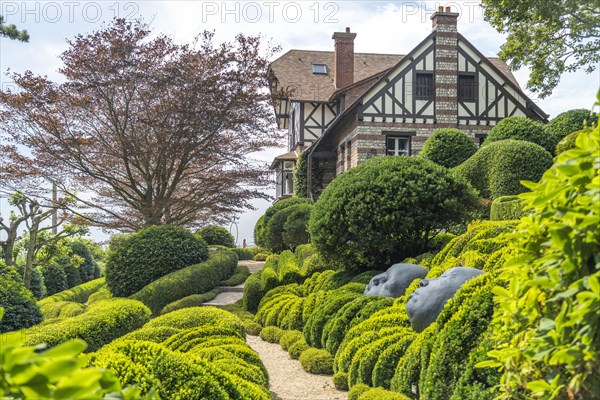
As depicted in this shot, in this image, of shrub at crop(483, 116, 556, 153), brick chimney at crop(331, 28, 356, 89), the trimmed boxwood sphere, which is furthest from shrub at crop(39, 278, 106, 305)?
brick chimney at crop(331, 28, 356, 89)

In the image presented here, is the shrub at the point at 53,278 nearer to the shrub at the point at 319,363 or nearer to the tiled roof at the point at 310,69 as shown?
the tiled roof at the point at 310,69

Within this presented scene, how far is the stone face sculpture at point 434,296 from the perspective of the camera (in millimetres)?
5719

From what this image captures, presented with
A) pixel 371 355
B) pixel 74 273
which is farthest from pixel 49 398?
pixel 74 273

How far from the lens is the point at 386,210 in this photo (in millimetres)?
10352

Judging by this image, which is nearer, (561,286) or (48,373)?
(48,373)

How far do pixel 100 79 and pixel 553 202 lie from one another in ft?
61.0

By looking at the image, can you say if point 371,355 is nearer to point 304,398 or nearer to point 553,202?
point 304,398

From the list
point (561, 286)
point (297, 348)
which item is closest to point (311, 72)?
point (297, 348)

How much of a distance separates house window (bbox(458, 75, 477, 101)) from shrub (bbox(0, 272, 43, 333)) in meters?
18.6

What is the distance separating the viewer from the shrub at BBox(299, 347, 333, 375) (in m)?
7.64

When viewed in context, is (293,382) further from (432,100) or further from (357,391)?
(432,100)

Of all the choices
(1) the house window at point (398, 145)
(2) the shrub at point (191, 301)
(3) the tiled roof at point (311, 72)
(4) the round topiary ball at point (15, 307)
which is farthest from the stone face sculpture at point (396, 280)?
(3) the tiled roof at point (311, 72)

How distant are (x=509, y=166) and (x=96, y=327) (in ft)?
35.4

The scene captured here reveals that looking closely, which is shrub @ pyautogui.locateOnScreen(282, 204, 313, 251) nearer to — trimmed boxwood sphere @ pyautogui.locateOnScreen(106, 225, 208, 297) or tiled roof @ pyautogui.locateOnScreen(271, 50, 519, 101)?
trimmed boxwood sphere @ pyautogui.locateOnScreen(106, 225, 208, 297)
